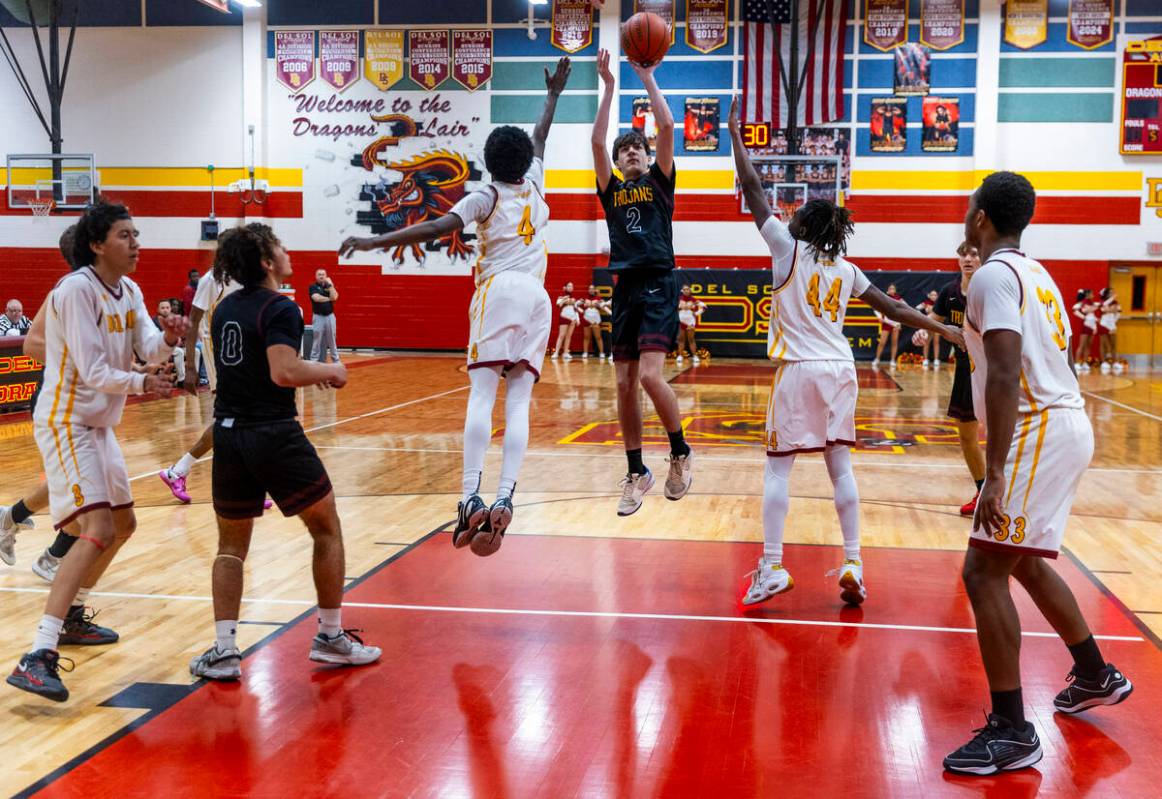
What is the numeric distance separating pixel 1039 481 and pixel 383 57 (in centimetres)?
2307

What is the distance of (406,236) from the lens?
4.55 metres

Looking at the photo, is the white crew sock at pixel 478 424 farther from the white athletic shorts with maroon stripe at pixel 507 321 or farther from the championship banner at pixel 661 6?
the championship banner at pixel 661 6

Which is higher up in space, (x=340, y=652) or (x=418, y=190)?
(x=418, y=190)

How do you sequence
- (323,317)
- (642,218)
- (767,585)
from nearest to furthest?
(767,585) < (642,218) < (323,317)

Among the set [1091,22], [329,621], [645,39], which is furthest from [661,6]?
[329,621]

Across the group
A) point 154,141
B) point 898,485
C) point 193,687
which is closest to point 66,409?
point 193,687

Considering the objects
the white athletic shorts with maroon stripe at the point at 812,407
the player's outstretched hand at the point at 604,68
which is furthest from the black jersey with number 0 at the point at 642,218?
the white athletic shorts with maroon stripe at the point at 812,407

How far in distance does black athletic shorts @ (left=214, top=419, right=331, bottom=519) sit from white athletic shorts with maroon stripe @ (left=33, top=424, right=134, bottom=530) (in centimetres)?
40

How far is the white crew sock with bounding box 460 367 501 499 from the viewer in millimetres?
5055

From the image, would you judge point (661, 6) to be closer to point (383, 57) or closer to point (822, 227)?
point (383, 57)

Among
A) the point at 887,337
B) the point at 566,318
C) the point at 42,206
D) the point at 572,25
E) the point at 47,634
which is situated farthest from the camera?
the point at 572,25

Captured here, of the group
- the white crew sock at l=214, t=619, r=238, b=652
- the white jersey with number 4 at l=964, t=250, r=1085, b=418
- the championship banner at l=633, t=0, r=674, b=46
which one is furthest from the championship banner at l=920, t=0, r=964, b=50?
the white crew sock at l=214, t=619, r=238, b=652

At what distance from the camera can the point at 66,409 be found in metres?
4.19

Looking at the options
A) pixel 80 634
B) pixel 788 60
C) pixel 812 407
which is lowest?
pixel 80 634
